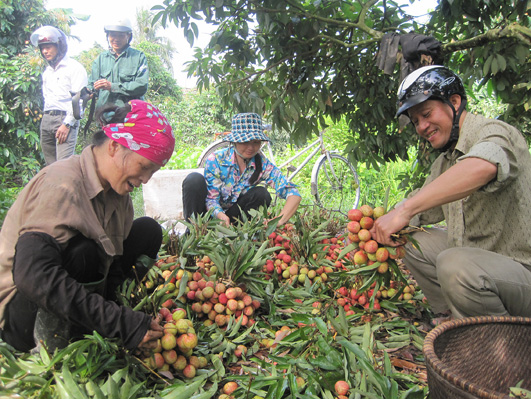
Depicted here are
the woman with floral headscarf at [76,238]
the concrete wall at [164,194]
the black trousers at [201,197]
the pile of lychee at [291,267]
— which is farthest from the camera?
the concrete wall at [164,194]

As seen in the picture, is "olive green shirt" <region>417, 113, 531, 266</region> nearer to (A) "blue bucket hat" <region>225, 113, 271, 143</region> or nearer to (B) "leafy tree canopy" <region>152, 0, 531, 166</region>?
(B) "leafy tree canopy" <region>152, 0, 531, 166</region>

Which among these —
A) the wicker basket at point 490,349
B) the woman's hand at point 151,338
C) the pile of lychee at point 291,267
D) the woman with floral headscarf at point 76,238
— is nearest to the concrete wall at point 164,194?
the pile of lychee at point 291,267

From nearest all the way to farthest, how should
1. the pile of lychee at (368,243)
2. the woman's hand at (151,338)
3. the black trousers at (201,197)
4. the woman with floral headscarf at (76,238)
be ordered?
the woman with floral headscarf at (76,238) → the woman's hand at (151,338) → the pile of lychee at (368,243) → the black trousers at (201,197)

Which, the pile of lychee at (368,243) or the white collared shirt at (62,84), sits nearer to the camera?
the pile of lychee at (368,243)

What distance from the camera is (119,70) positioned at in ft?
14.1

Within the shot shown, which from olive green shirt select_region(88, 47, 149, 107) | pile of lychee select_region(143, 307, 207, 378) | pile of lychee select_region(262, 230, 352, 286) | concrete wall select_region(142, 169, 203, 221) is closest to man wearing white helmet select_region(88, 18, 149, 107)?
olive green shirt select_region(88, 47, 149, 107)

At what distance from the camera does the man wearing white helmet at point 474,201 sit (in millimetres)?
1687

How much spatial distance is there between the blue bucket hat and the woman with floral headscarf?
139cm

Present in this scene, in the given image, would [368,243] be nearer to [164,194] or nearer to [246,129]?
[246,129]

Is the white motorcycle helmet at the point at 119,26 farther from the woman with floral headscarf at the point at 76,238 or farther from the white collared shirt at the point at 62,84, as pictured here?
the woman with floral headscarf at the point at 76,238

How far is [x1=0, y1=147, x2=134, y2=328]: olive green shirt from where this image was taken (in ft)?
4.83

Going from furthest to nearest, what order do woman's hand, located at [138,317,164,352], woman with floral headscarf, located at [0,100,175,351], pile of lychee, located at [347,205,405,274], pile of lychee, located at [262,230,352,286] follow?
pile of lychee, located at [262,230,352,286]
pile of lychee, located at [347,205,405,274]
woman's hand, located at [138,317,164,352]
woman with floral headscarf, located at [0,100,175,351]

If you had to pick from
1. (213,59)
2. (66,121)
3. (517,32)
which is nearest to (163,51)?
(66,121)

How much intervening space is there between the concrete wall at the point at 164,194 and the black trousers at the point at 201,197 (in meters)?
1.89
